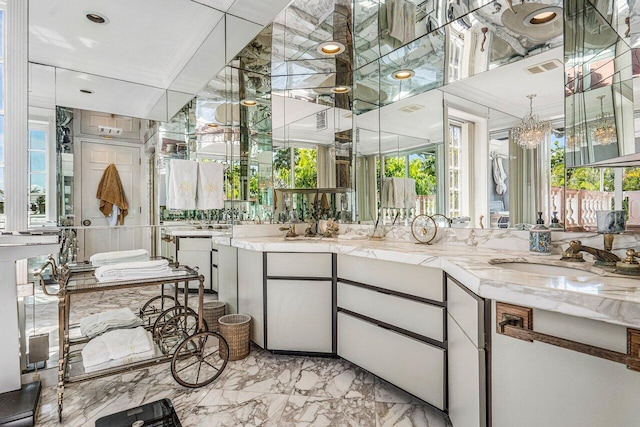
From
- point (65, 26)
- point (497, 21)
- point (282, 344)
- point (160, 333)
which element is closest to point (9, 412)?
point (160, 333)

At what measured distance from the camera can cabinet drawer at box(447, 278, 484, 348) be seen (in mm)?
1256

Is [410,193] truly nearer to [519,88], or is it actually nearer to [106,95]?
[519,88]

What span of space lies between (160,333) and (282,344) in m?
0.85

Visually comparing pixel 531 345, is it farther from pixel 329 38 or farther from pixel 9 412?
pixel 329 38

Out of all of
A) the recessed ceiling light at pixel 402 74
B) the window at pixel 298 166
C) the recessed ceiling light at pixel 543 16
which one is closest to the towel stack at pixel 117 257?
the window at pixel 298 166

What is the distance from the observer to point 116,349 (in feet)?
6.50

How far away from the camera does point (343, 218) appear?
3.22m

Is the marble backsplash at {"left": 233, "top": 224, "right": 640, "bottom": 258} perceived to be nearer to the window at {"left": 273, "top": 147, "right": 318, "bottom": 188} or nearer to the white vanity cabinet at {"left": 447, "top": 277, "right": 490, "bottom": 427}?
the window at {"left": 273, "top": 147, "right": 318, "bottom": 188}

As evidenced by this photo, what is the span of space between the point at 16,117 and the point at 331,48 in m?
2.37

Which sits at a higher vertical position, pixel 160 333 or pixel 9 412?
pixel 160 333

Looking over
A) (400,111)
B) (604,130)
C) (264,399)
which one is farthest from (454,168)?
(264,399)

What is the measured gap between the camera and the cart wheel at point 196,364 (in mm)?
2090

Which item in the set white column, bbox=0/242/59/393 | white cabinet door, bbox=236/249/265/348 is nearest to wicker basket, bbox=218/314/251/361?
white cabinet door, bbox=236/249/265/348

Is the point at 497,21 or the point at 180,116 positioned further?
the point at 180,116
